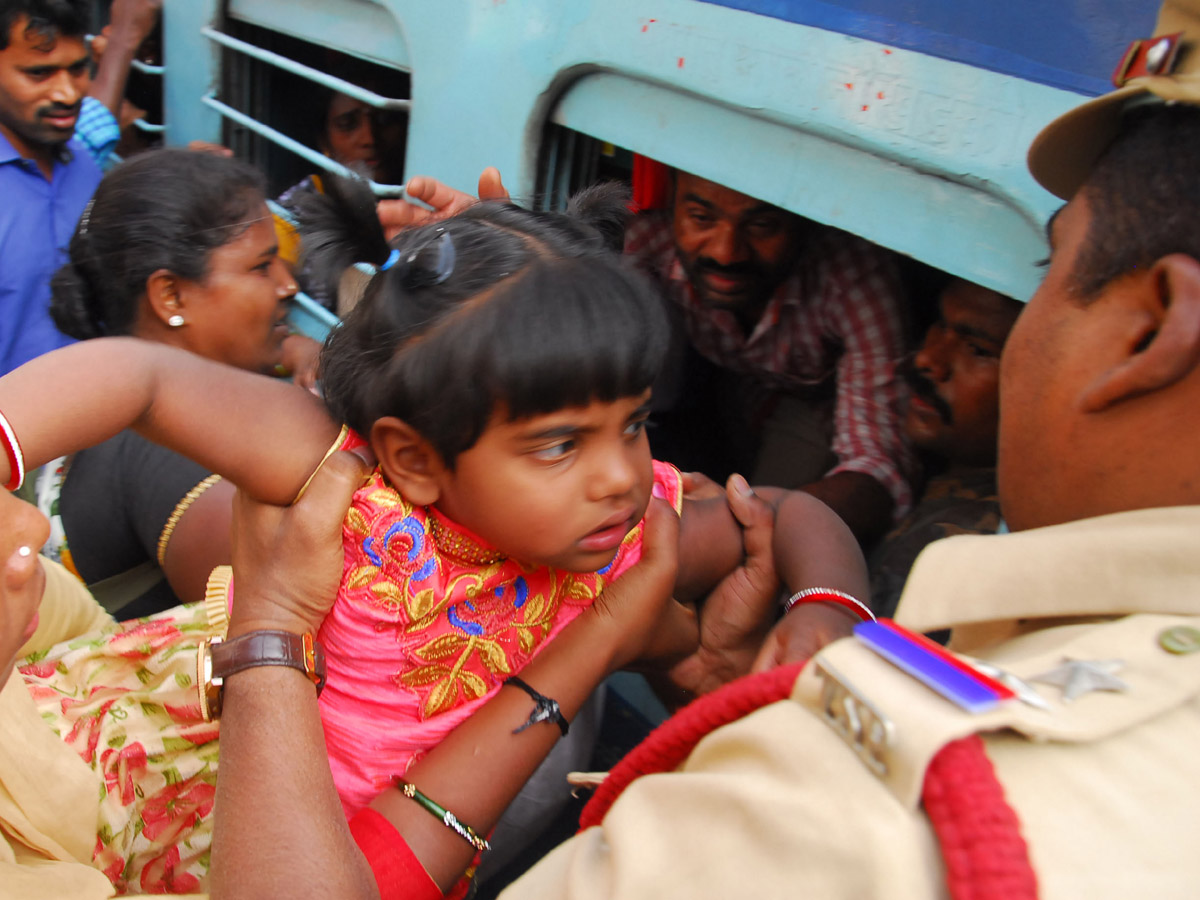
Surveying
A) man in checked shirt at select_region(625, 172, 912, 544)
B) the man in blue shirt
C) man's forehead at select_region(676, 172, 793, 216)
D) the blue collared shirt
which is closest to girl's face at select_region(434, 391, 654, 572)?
man in checked shirt at select_region(625, 172, 912, 544)

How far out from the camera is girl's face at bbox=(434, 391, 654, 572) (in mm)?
1244

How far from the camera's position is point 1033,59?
4.00ft

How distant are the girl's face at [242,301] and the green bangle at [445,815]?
5.03 feet

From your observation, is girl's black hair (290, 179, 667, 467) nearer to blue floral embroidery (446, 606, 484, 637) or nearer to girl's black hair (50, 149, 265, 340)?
blue floral embroidery (446, 606, 484, 637)

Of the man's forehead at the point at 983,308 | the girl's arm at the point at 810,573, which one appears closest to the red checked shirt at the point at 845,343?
the man's forehead at the point at 983,308

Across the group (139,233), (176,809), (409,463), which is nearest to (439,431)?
(409,463)

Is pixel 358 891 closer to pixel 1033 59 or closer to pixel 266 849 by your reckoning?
pixel 266 849

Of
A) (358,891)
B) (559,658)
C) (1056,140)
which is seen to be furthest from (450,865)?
(1056,140)

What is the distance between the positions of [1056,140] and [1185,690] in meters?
0.70

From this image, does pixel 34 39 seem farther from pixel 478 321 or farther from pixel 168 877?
pixel 168 877

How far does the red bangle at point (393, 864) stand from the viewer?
1166 millimetres

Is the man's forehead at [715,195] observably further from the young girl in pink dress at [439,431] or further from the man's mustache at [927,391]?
the young girl in pink dress at [439,431]

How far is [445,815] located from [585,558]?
43cm

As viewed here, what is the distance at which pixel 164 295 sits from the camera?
2.24 meters
